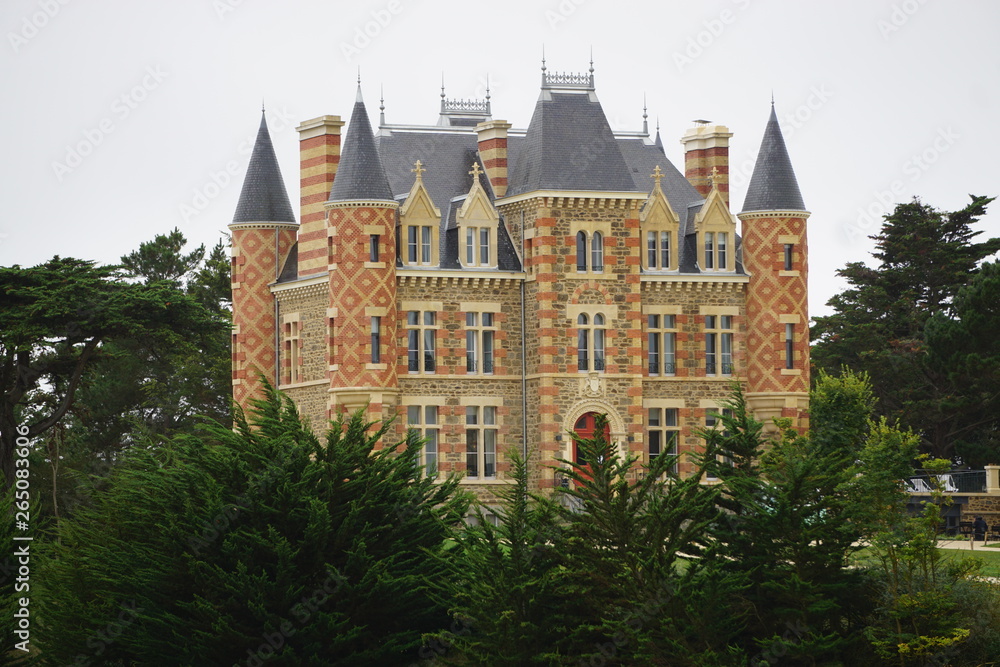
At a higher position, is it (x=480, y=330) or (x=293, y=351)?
(x=480, y=330)

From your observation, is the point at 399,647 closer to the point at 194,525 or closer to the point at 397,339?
the point at 194,525

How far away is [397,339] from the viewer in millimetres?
44406

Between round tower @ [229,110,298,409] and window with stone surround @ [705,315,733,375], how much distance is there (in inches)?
459

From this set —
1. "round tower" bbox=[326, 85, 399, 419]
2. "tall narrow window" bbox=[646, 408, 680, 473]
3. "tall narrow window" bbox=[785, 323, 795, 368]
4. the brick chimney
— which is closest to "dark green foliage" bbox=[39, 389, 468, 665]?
"round tower" bbox=[326, 85, 399, 419]

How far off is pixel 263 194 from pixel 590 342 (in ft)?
33.0

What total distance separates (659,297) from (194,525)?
852 inches

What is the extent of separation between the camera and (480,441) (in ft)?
147

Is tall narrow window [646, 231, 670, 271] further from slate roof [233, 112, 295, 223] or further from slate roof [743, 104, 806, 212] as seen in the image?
slate roof [233, 112, 295, 223]

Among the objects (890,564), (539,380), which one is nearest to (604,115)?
(539,380)

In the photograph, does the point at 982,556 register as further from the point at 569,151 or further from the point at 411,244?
the point at 411,244

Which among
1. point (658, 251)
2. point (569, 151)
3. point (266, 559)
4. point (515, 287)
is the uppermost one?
point (569, 151)

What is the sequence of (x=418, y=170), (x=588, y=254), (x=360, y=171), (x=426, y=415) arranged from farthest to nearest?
(x=588, y=254) → (x=426, y=415) → (x=418, y=170) → (x=360, y=171)

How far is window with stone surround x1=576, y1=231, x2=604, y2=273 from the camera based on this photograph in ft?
148

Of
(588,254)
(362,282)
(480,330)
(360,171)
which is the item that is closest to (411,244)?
(362,282)
